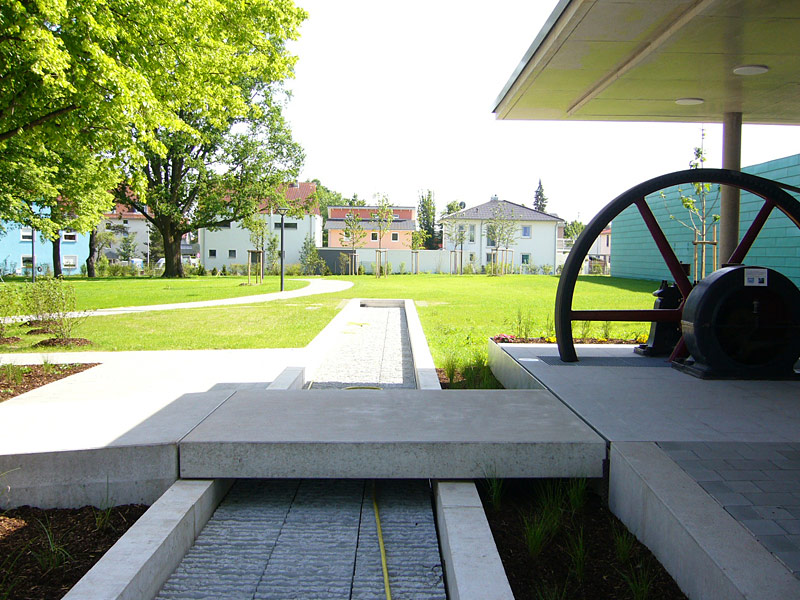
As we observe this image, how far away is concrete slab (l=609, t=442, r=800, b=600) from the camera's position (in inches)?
102

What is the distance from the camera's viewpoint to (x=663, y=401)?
5.43 metres

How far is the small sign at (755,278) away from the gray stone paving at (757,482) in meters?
2.44

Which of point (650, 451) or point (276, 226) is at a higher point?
point (276, 226)

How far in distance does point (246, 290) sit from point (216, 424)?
22381 mm

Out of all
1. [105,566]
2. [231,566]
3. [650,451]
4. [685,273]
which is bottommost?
[231,566]

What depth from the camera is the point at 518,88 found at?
855 centimetres

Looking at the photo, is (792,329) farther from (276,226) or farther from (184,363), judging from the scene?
(276,226)

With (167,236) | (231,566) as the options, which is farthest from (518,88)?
(167,236)

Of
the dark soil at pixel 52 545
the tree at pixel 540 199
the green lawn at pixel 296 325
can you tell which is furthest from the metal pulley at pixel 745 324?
the tree at pixel 540 199

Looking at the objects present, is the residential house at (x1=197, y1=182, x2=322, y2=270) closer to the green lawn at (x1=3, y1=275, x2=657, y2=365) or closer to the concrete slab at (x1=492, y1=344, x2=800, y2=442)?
the green lawn at (x1=3, y1=275, x2=657, y2=365)

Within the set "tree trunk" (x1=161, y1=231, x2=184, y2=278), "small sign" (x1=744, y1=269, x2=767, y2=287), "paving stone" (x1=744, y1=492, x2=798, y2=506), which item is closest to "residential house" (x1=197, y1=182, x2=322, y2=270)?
"tree trunk" (x1=161, y1=231, x2=184, y2=278)

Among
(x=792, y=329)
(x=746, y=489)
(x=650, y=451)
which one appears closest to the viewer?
(x=746, y=489)

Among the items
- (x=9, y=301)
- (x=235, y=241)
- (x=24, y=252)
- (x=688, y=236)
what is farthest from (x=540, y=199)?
(x=9, y=301)

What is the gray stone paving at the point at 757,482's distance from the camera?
2.98m
